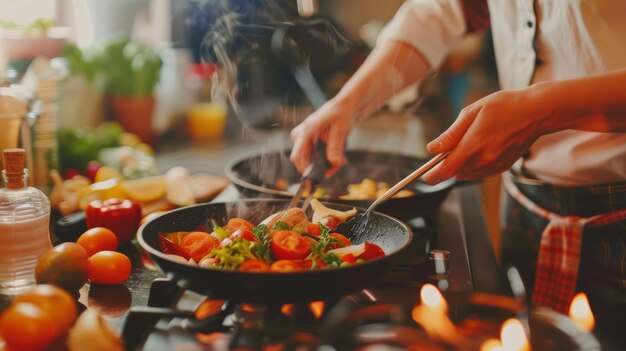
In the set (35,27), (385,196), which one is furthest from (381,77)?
(35,27)

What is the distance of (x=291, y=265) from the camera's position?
0.83m

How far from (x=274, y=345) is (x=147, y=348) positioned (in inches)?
6.3

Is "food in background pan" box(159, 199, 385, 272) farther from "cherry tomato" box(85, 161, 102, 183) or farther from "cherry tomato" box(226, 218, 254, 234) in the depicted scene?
"cherry tomato" box(85, 161, 102, 183)

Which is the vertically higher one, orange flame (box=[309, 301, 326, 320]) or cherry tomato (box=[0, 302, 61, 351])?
cherry tomato (box=[0, 302, 61, 351])

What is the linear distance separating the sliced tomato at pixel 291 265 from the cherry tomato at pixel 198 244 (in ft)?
0.44

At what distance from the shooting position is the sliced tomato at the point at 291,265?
0.81m

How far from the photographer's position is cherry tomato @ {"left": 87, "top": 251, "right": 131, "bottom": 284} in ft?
3.18

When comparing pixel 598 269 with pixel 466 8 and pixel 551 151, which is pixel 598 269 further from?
pixel 466 8

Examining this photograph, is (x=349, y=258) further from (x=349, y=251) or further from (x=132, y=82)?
(x=132, y=82)

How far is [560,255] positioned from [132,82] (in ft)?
5.19

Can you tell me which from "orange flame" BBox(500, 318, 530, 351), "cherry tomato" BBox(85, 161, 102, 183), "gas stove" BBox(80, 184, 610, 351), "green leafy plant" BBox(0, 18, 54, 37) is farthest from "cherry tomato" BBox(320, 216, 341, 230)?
"green leafy plant" BBox(0, 18, 54, 37)

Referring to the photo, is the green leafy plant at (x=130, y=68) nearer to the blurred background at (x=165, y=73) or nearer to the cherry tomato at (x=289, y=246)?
the blurred background at (x=165, y=73)

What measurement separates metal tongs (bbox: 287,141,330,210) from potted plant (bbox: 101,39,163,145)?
45.0 inches

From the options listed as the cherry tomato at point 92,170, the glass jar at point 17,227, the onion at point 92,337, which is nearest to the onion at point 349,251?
the onion at point 92,337
